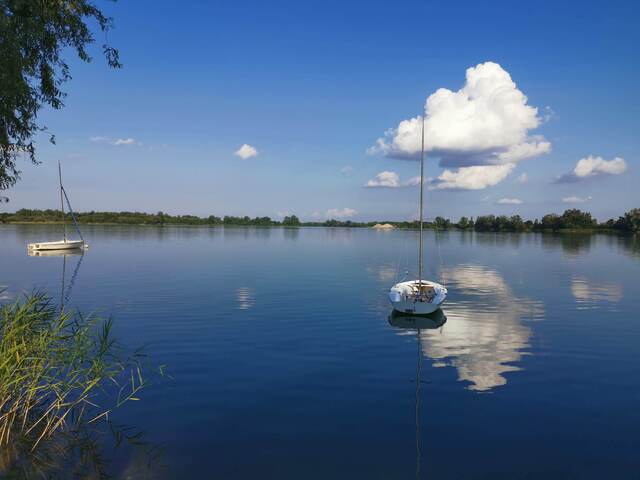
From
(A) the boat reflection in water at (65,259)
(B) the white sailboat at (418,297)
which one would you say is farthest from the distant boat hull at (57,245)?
(B) the white sailboat at (418,297)

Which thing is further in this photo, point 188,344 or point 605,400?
point 188,344

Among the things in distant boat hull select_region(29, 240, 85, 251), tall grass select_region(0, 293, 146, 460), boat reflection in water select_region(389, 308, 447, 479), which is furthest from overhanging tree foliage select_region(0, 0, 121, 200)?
distant boat hull select_region(29, 240, 85, 251)

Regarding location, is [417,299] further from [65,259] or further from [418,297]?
[65,259]

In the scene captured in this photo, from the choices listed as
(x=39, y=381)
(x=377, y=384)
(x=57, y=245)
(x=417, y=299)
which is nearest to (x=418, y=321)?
(x=417, y=299)

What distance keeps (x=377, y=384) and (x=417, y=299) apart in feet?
49.1

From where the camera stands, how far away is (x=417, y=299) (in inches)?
1339

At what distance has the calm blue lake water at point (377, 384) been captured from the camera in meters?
13.5

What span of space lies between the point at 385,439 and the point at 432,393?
5.06 m

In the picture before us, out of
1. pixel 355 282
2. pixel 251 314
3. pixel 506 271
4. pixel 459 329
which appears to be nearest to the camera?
pixel 459 329

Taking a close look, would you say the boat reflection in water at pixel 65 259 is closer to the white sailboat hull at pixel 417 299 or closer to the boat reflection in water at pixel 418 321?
the boat reflection in water at pixel 418 321

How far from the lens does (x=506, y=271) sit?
229 feet

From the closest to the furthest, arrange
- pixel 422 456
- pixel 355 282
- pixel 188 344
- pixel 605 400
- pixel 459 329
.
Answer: pixel 422 456, pixel 605 400, pixel 188 344, pixel 459 329, pixel 355 282

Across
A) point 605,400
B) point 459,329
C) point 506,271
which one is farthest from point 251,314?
point 506,271

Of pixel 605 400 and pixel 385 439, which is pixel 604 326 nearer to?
pixel 605 400
